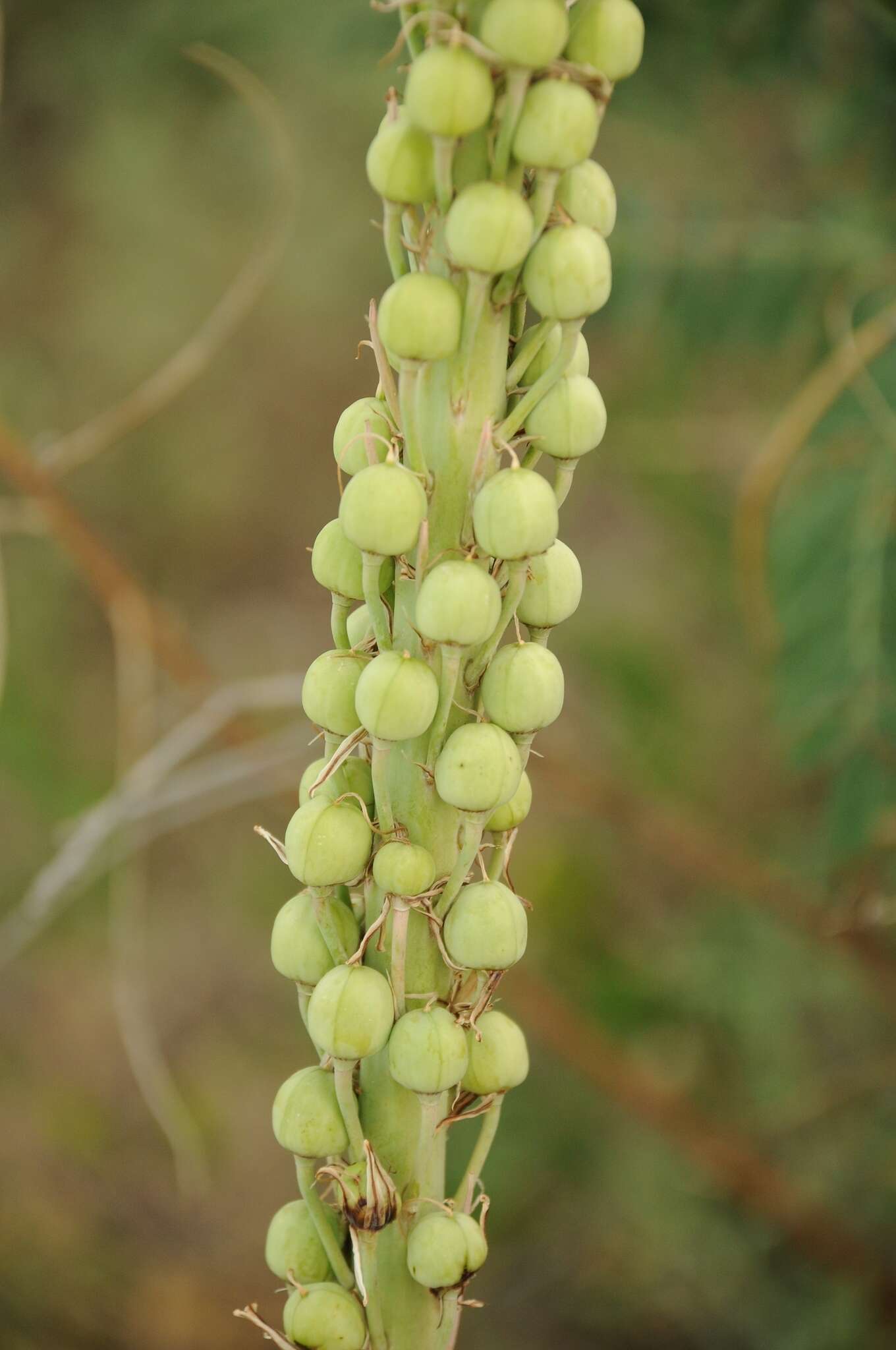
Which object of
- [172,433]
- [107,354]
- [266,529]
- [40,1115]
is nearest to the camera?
[40,1115]

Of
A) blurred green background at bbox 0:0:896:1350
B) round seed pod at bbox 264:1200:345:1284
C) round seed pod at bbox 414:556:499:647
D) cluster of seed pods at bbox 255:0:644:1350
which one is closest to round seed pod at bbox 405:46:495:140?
cluster of seed pods at bbox 255:0:644:1350

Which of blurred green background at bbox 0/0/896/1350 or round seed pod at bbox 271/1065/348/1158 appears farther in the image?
blurred green background at bbox 0/0/896/1350

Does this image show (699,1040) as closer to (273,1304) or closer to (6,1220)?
(273,1304)

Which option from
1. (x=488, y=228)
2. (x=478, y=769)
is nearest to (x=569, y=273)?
(x=488, y=228)

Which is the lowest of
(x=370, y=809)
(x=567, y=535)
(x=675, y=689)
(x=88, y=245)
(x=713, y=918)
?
(x=370, y=809)

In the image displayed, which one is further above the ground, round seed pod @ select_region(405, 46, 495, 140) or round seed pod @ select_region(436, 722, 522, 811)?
round seed pod @ select_region(405, 46, 495, 140)

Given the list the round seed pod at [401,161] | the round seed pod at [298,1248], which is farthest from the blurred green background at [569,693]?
the round seed pod at [401,161]

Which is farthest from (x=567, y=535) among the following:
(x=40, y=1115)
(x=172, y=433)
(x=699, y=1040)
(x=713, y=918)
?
(x=40, y=1115)

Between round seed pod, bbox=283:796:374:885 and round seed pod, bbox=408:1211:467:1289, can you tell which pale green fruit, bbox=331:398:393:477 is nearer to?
round seed pod, bbox=283:796:374:885
